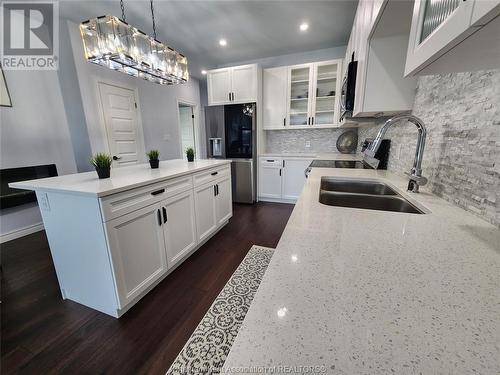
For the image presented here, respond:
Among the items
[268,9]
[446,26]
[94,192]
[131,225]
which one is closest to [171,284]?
[131,225]

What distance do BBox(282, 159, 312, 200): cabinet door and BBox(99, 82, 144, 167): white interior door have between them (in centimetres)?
264

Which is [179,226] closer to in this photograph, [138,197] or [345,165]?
[138,197]

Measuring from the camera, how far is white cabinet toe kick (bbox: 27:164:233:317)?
4.09ft

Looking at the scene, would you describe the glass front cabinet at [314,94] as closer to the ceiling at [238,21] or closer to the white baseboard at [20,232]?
the ceiling at [238,21]

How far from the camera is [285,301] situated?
15.0 inches

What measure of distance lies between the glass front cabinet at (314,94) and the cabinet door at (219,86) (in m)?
1.07

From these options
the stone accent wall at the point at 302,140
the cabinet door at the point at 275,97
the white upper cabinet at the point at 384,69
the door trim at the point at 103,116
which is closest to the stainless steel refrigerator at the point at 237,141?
the cabinet door at the point at 275,97

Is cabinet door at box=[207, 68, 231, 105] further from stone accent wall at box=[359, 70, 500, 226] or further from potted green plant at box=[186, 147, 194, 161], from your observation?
stone accent wall at box=[359, 70, 500, 226]

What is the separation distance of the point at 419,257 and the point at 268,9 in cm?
294

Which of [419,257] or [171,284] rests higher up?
[419,257]

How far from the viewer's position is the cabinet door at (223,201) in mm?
2523

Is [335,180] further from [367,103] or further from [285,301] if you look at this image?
[285,301]

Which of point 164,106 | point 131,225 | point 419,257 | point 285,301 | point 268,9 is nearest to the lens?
point 285,301

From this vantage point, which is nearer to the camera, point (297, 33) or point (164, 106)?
point (297, 33)
